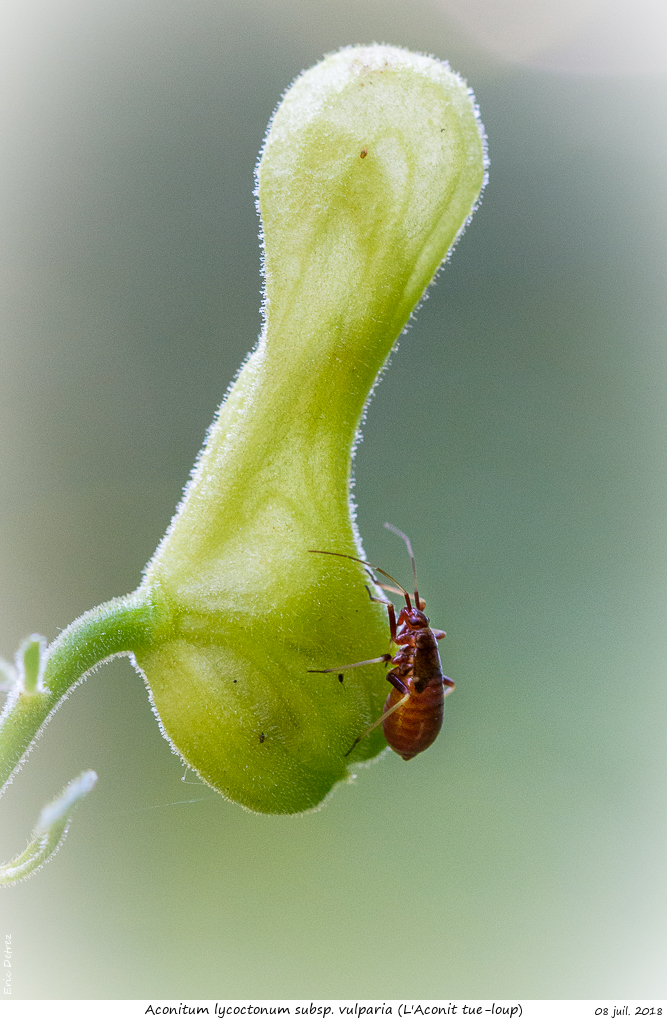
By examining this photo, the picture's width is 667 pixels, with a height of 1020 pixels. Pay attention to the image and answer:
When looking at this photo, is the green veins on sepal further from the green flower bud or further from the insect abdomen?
the insect abdomen

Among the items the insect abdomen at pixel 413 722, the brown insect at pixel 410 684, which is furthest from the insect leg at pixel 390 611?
the insect abdomen at pixel 413 722

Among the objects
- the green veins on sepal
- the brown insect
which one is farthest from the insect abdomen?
the green veins on sepal

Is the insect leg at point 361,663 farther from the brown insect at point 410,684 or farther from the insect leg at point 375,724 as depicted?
the insect leg at point 375,724

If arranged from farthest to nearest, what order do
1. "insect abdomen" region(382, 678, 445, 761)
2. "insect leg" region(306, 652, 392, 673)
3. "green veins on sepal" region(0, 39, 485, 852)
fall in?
1. "insect abdomen" region(382, 678, 445, 761)
2. "insect leg" region(306, 652, 392, 673)
3. "green veins on sepal" region(0, 39, 485, 852)

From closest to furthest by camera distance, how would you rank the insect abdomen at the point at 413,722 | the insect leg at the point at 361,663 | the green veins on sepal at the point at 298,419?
the green veins on sepal at the point at 298,419 → the insect leg at the point at 361,663 → the insect abdomen at the point at 413,722

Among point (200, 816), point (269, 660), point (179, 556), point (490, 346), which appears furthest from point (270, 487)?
point (490, 346)

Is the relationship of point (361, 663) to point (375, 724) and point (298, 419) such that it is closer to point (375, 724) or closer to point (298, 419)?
point (375, 724)

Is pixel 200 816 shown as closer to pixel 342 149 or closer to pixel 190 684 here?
pixel 190 684

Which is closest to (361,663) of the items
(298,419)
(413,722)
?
(413,722)
